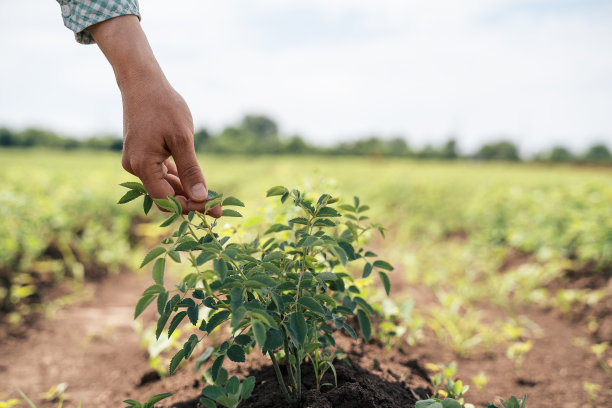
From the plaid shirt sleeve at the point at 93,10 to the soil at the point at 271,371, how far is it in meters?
1.43

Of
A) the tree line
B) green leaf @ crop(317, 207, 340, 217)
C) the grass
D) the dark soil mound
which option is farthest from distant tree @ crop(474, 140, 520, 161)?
green leaf @ crop(317, 207, 340, 217)

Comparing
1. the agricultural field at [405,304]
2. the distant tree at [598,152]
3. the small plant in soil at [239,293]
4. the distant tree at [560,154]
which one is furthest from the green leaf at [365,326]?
the distant tree at [598,152]

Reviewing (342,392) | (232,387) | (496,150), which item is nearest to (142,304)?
(232,387)

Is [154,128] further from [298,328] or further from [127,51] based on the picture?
[298,328]

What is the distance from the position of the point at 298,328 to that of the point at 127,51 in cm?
106

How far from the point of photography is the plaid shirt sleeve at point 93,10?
135 centimetres

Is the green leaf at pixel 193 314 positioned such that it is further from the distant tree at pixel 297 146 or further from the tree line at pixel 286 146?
the distant tree at pixel 297 146

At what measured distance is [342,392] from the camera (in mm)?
1303

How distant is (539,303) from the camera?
3.55 metres

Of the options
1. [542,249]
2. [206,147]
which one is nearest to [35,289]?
[542,249]

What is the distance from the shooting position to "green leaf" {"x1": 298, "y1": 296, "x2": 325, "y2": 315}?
1068 mm

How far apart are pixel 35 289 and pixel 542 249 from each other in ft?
16.4

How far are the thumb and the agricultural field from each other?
297 mm

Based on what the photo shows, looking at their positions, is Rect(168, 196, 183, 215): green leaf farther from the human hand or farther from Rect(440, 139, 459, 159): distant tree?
Rect(440, 139, 459, 159): distant tree
